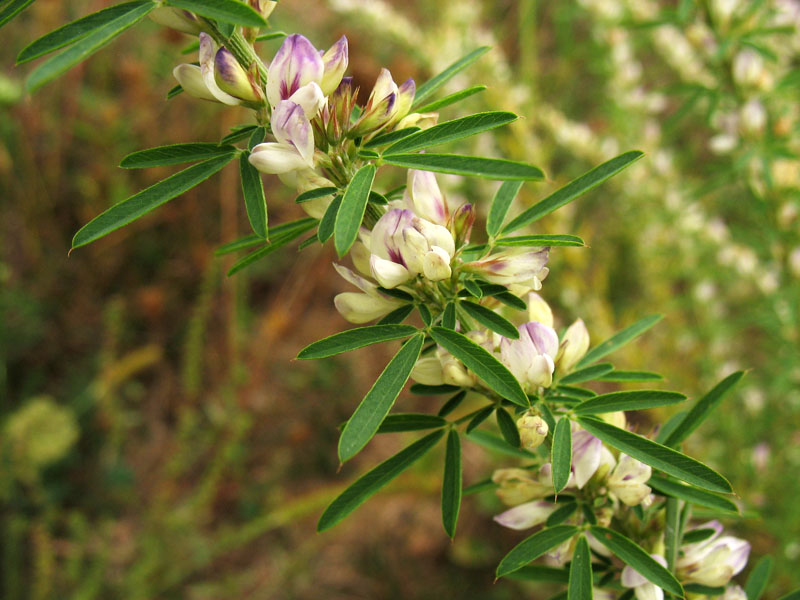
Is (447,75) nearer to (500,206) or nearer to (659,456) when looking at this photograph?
(500,206)

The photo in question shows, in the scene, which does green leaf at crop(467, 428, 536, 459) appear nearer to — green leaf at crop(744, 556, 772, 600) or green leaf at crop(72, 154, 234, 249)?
green leaf at crop(744, 556, 772, 600)

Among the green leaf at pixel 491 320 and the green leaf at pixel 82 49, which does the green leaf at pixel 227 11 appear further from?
the green leaf at pixel 491 320

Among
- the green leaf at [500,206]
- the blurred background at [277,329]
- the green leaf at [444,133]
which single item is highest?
the green leaf at [444,133]

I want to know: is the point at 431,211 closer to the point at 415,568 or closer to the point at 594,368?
the point at 594,368

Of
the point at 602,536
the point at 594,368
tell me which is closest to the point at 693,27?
the point at 594,368

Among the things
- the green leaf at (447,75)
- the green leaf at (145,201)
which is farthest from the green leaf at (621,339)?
the green leaf at (145,201)
